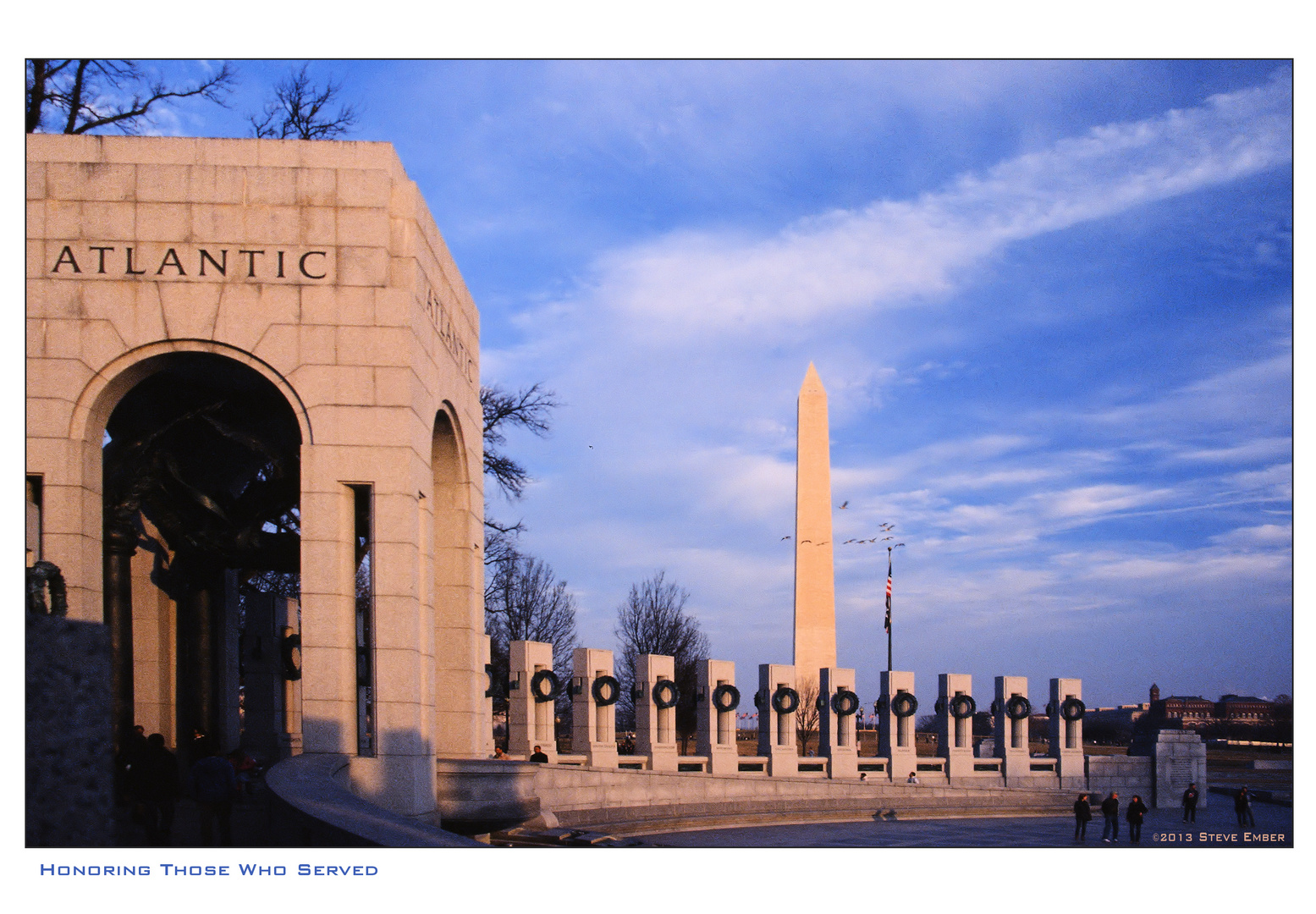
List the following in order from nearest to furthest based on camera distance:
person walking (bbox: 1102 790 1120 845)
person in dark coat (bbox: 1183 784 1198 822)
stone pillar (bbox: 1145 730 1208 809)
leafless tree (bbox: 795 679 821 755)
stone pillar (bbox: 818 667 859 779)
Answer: person walking (bbox: 1102 790 1120 845) < person in dark coat (bbox: 1183 784 1198 822) < stone pillar (bbox: 818 667 859 779) < stone pillar (bbox: 1145 730 1208 809) < leafless tree (bbox: 795 679 821 755)

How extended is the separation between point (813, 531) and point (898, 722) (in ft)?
29.9

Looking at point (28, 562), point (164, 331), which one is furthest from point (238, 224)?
point (28, 562)

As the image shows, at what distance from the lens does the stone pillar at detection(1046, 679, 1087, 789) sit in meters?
39.5

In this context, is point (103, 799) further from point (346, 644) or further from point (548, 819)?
point (548, 819)

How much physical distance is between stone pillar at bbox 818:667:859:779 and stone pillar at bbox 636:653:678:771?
4968 mm

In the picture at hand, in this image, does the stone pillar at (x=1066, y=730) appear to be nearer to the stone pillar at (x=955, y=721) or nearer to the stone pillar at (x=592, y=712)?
the stone pillar at (x=955, y=721)

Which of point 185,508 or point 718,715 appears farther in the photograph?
point 718,715

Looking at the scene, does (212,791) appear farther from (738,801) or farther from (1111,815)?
(738,801)

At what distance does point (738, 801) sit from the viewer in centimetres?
3133

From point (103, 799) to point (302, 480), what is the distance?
21.2 feet

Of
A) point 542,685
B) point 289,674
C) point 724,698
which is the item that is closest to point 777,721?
point 724,698

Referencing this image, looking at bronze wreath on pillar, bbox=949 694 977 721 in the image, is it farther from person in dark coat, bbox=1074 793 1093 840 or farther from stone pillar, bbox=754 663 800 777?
person in dark coat, bbox=1074 793 1093 840

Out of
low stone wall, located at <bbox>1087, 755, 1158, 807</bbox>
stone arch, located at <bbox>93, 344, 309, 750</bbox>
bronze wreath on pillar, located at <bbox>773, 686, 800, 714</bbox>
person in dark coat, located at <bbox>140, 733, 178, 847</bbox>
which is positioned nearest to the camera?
person in dark coat, located at <bbox>140, 733, 178, 847</bbox>

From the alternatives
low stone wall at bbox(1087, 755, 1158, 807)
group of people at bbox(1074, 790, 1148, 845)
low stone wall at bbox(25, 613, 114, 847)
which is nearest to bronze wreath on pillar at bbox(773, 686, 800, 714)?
group of people at bbox(1074, 790, 1148, 845)
